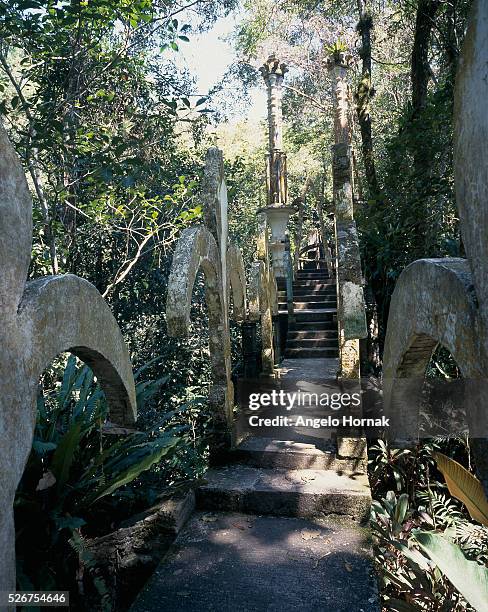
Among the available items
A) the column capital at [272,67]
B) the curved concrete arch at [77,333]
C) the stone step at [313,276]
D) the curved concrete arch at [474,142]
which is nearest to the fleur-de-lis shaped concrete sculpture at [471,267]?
the curved concrete arch at [474,142]

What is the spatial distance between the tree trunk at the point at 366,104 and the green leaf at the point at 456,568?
24.8 feet

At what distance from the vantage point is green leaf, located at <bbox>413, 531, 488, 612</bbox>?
204cm

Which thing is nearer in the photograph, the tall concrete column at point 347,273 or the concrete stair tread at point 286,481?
the concrete stair tread at point 286,481

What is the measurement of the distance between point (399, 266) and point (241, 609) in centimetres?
576

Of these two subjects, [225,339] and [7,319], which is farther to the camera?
[225,339]

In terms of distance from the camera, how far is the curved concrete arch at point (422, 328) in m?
1.63

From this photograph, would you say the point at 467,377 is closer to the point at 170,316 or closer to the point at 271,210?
the point at 170,316

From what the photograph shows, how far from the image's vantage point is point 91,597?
3.31 meters

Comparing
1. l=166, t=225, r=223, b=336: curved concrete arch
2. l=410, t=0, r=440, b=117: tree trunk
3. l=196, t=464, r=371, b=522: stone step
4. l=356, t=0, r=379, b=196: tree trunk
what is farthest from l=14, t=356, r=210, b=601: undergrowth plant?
l=356, t=0, r=379, b=196: tree trunk

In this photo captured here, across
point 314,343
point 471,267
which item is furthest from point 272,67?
point 471,267

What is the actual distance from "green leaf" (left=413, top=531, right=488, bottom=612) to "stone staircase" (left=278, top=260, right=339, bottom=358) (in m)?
6.80

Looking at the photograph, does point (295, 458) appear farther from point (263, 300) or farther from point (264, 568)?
point (263, 300)

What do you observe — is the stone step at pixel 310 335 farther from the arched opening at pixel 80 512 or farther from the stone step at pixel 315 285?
the arched opening at pixel 80 512

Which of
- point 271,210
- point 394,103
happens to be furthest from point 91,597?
point 394,103
